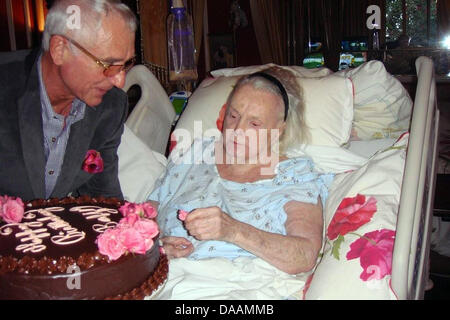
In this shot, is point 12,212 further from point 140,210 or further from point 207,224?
point 207,224

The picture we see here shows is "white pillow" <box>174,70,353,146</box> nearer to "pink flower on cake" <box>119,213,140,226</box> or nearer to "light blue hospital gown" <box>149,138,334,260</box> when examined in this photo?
"light blue hospital gown" <box>149,138,334,260</box>

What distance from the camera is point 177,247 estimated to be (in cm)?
151

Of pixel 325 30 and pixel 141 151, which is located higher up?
pixel 325 30

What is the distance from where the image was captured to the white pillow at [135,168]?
1.93 m

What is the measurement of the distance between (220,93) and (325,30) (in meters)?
5.92

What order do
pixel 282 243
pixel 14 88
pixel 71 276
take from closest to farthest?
pixel 71 276, pixel 282 243, pixel 14 88

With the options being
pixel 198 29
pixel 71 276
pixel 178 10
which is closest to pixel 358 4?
pixel 198 29

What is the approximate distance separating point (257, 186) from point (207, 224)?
40cm

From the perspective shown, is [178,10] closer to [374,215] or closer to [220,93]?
[220,93]

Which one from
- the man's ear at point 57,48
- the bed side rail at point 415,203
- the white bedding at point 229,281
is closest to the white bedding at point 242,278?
the white bedding at point 229,281

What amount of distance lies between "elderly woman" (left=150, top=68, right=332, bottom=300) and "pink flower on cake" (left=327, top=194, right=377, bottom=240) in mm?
55

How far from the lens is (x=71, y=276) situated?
37.6 inches

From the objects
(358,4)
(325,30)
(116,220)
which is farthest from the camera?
(358,4)

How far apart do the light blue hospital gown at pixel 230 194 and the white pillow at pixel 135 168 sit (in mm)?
179
